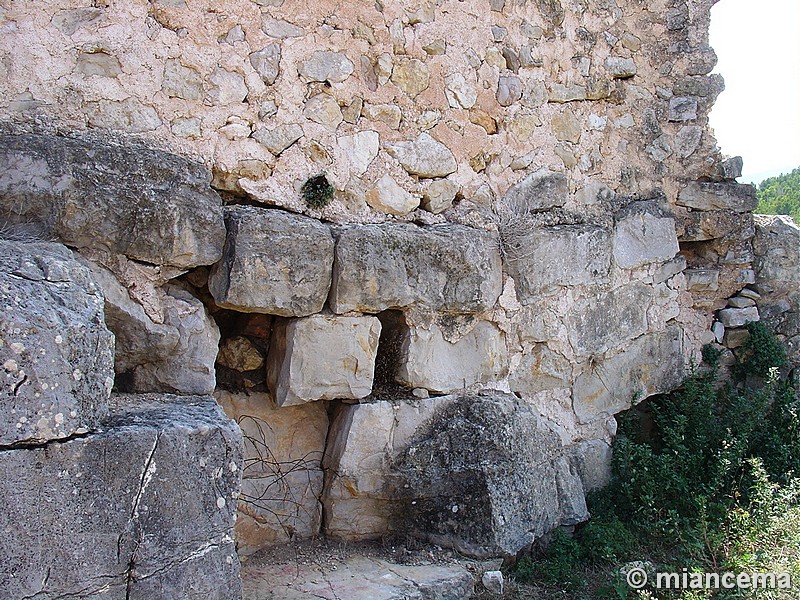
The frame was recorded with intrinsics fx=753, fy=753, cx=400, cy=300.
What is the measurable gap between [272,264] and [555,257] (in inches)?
59.1

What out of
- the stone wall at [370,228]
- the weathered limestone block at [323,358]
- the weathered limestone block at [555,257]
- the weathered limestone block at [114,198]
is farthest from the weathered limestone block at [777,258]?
the weathered limestone block at [114,198]

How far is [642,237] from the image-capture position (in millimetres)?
4164

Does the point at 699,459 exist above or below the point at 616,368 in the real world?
below

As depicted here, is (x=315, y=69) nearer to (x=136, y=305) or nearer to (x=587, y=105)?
(x=136, y=305)

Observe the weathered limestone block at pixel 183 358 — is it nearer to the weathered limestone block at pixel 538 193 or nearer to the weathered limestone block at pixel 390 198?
the weathered limestone block at pixel 390 198

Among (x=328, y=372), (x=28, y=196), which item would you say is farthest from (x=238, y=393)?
(x=28, y=196)

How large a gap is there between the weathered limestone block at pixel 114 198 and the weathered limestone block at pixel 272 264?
0.24 ft

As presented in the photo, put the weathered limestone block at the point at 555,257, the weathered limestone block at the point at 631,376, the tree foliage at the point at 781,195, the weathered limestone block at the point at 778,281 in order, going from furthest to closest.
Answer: the tree foliage at the point at 781,195, the weathered limestone block at the point at 778,281, the weathered limestone block at the point at 631,376, the weathered limestone block at the point at 555,257

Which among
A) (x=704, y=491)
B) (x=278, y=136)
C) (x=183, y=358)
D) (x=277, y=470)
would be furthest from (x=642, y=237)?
(x=183, y=358)

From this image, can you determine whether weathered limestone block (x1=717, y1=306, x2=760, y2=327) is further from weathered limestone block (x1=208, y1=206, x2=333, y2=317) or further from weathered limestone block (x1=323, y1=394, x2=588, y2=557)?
weathered limestone block (x1=208, y1=206, x2=333, y2=317)

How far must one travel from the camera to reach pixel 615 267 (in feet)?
13.2

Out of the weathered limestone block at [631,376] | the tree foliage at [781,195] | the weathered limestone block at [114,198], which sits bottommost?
the weathered limestone block at [631,376]

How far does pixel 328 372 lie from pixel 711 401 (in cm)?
224

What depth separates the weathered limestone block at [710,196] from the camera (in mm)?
4449
